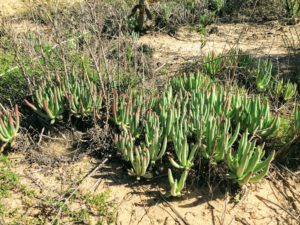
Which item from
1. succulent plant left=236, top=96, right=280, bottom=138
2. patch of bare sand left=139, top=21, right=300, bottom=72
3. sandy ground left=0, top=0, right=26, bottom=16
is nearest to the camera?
succulent plant left=236, top=96, right=280, bottom=138

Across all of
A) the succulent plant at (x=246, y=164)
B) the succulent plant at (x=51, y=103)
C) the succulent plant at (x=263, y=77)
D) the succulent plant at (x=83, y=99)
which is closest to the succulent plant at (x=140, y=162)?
the succulent plant at (x=246, y=164)

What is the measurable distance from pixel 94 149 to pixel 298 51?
3983 millimetres

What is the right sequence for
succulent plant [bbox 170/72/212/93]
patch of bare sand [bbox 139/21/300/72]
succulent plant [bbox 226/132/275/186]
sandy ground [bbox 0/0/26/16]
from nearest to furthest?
succulent plant [bbox 226/132/275/186], succulent plant [bbox 170/72/212/93], patch of bare sand [bbox 139/21/300/72], sandy ground [bbox 0/0/26/16]

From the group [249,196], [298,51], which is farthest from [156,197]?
[298,51]

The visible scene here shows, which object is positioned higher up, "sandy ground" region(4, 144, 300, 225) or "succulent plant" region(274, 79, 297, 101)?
"succulent plant" region(274, 79, 297, 101)

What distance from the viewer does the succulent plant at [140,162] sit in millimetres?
3082

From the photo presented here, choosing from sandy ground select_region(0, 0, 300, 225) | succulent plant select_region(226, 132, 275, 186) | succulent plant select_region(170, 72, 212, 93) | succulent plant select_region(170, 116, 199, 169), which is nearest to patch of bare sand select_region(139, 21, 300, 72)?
succulent plant select_region(170, 72, 212, 93)

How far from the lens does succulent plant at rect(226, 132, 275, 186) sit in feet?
9.45

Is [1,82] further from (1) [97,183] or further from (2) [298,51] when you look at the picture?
(2) [298,51]

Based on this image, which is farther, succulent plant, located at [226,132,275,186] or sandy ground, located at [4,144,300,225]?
sandy ground, located at [4,144,300,225]

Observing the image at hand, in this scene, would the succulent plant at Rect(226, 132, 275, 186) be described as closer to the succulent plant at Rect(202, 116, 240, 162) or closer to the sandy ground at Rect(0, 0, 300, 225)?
the succulent plant at Rect(202, 116, 240, 162)

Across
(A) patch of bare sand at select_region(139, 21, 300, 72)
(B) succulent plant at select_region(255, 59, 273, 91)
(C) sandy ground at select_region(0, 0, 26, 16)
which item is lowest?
(A) patch of bare sand at select_region(139, 21, 300, 72)

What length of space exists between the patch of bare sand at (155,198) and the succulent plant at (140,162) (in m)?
0.14

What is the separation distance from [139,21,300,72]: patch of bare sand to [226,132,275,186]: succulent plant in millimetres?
3032
